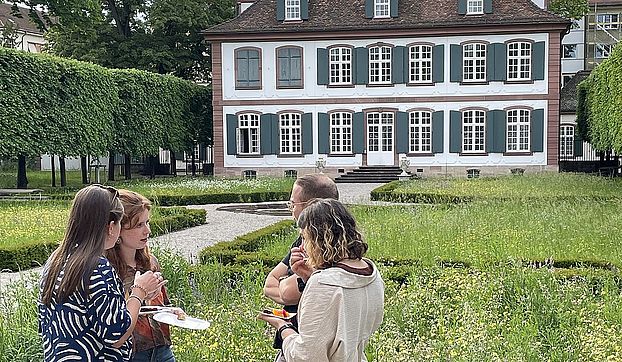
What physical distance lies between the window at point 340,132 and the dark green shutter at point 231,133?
381 centimetres

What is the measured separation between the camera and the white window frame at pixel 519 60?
28703 mm

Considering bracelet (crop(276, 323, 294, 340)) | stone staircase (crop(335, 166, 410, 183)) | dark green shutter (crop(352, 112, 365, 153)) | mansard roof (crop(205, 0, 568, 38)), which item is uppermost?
mansard roof (crop(205, 0, 568, 38))

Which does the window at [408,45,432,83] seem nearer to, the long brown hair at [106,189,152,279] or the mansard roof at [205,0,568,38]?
the mansard roof at [205,0,568,38]

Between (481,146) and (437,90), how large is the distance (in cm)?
269

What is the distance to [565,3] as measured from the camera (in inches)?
1384

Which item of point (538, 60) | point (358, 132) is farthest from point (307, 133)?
point (538, 60)

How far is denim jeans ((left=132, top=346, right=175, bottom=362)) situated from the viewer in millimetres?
3410

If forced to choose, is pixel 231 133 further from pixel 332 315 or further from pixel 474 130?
pixel 332 315

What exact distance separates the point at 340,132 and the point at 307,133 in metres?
1.28

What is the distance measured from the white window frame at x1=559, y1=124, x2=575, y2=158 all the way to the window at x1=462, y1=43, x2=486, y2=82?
35.2ft

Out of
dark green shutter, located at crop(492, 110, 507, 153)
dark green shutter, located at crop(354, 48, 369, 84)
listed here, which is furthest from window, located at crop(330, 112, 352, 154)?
dark green shutter, located at crop(492, 110, 507, 153)

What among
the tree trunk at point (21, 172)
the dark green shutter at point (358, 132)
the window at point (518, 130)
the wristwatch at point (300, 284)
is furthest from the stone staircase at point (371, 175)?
the wristwatch at point (300, 284)

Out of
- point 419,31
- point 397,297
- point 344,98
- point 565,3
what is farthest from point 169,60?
point 397,297

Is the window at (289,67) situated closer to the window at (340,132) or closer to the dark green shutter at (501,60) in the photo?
the window at (340,132)
